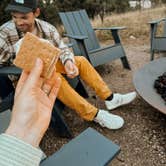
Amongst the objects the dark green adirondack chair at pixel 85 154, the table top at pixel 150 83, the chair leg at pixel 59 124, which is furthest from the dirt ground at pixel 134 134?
the dark green adirondack chair at pixel 85 154

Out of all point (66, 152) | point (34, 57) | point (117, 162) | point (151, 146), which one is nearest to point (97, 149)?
point (66, 152)

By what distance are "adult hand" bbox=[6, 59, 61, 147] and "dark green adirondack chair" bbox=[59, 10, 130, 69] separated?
280 centimetres

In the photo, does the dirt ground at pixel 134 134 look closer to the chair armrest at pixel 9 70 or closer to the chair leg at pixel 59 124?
the chair leg at pixel 59 124

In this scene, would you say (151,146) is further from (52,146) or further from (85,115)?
(52,146)

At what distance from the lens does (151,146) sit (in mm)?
2361

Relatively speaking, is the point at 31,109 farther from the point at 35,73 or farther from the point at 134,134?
the point at 134,134

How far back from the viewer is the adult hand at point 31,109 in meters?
0.63

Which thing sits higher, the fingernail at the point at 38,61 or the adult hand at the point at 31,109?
the fingernail at the point at 38,61

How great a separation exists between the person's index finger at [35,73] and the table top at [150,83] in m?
1.56

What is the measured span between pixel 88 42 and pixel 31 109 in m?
3.46

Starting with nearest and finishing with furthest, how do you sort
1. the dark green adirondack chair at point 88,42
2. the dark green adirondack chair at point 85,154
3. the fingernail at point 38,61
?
the fingernail at point 38,61, the dark green adirondack chair at point 85,154, the dark green adirondack chair at point 88,42

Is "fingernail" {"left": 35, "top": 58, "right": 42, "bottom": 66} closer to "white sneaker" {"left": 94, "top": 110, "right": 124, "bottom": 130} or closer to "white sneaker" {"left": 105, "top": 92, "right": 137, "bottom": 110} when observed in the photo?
"white sneaker" {"left": 94, "top": 110, "right": 124, "bottom": 130}

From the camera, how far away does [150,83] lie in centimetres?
270

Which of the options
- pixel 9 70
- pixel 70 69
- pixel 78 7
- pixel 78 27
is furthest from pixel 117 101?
pixel 78 7
